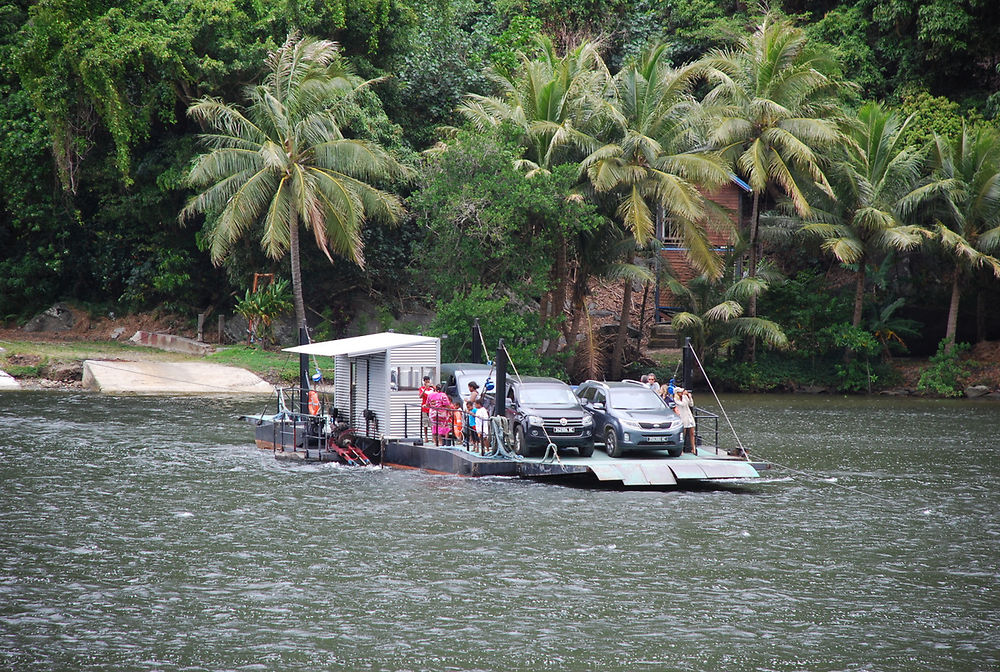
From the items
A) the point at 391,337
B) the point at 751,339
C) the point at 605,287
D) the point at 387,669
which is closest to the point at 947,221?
the point at 751,339

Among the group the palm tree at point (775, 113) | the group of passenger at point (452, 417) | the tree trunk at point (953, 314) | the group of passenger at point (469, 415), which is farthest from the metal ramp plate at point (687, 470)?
the tree trunk at point (953, 314)

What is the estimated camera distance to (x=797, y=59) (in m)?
42.5

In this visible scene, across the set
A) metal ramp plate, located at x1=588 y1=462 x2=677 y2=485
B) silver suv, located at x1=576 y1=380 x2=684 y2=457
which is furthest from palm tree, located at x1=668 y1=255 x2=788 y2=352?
metal ramp plate, located at x1=588 y1=462 x2=677 y2=485

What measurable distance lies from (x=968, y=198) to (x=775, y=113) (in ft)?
29.5

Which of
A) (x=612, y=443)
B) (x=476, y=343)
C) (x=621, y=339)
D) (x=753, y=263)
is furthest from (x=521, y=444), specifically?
(x=753, y=263)

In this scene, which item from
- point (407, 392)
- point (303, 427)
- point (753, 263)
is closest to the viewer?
point (407, 392)

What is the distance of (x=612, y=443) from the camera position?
22.9 metres

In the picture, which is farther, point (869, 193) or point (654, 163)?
point (869, 193)

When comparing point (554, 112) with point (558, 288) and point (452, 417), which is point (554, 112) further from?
point (452, 417)

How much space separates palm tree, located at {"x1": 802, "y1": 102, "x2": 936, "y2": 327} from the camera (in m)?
43.0

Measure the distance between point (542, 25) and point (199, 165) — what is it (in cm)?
2305

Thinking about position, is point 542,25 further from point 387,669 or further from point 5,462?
point 387,669

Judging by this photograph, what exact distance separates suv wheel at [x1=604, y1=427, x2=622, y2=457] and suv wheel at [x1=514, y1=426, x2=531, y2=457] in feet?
5.68

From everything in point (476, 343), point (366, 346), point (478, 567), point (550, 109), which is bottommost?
point (478, 567)
